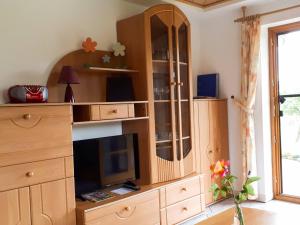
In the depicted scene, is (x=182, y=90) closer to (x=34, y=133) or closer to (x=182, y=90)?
(x=182, y=90)

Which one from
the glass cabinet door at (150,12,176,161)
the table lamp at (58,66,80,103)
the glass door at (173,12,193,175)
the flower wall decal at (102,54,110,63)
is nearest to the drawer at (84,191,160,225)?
the glass cabinet door at (150,12,176,161)

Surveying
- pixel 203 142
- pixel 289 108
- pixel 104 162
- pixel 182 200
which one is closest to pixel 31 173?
pixel 104 162

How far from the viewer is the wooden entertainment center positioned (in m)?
2.08

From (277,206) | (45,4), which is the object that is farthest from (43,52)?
(277,206)

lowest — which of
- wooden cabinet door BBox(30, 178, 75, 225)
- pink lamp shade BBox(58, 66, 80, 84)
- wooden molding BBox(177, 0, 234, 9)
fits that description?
wooden cabinet door BBox(30, 178, 75, 225)

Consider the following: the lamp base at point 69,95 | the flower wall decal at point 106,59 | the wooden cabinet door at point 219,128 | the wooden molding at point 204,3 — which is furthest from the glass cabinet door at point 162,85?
the lamp base at point 69,95

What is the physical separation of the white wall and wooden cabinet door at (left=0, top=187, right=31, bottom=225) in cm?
75

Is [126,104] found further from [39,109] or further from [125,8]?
[125,8]

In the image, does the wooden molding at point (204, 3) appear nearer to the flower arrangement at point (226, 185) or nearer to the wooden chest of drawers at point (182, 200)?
the wooden chest of drawers at point (182, 200)

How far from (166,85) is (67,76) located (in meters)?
1.07

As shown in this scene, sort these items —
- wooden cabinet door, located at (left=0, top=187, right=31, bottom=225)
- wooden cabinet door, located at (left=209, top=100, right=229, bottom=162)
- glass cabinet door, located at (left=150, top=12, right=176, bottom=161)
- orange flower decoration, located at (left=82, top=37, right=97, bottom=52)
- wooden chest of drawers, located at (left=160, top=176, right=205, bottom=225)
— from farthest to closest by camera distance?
wooden cabinet door, located at (left=209, top=100, right=229, bottom=162), glass cabinet door, located at (left=150, top=12, right=176, bottom=161), wooden chest of drawers, located at (left=160, top=176, right=205, bottom=225), orange flower decoration, located at (left=82, top=37, right=97, bottom=52), wooden cabinet door, located at (left=0, top=187, right=31, bottom=225)

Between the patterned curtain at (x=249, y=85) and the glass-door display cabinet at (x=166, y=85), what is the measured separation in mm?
743

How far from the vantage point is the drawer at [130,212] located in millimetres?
2383

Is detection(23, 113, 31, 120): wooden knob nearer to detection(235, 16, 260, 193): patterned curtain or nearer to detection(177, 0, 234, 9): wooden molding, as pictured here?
detection(177, 0, 234, 9): wooden molding
